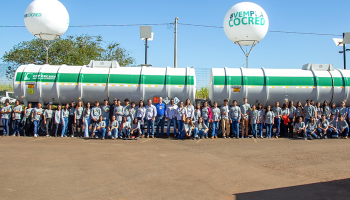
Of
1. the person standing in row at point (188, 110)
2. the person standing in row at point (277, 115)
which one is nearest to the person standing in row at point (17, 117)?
the person standing in row at point (188, 110)

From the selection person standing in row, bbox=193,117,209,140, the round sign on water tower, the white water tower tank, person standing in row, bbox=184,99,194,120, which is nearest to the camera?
person standing in row, bbox=193,117,209,140

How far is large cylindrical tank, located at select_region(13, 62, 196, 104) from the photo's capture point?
44.6ft

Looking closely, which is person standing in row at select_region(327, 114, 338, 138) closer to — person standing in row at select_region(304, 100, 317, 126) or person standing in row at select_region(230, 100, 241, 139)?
person standing in row at select_region(304, 100, 317, 126)

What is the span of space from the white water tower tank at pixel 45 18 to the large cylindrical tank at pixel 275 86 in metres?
8.41

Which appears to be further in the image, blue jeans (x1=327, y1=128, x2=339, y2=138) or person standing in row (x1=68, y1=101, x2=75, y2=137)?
person standing in row (x1=68, y1=101, x2=75, y2=137)

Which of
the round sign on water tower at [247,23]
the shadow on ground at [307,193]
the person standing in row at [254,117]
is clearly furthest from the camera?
the round sign on water tower at [247,23]

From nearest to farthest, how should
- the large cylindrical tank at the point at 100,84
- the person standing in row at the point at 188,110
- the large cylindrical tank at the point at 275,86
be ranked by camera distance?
the person standing in row at the point at 188,110 → the large cylindrical tank at the point at 100,84 → the large cylindrical tank at the point at 275,86

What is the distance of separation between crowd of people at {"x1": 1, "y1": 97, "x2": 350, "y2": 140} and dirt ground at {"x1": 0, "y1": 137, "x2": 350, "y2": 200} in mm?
2201

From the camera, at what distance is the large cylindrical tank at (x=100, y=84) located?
13.6 meters

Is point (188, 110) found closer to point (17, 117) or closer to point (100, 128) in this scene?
point (100, 128)

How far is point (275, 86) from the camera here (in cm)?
→ 1370

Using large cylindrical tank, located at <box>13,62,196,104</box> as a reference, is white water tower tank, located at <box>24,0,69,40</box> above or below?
above

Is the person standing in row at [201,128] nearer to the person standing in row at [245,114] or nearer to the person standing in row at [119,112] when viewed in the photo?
the person standing in row at [245,114]

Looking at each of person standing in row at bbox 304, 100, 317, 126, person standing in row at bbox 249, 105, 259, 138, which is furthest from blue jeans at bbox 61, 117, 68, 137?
person standing in row at bbox 304, 100, 317, 126
